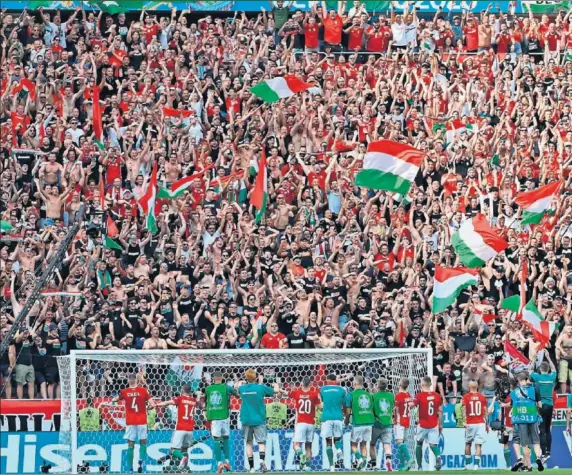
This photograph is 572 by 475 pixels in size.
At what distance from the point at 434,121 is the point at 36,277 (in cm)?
932

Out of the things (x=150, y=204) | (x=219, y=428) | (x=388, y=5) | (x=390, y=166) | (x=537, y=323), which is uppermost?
(x=388, y=5)

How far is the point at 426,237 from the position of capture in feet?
87.8

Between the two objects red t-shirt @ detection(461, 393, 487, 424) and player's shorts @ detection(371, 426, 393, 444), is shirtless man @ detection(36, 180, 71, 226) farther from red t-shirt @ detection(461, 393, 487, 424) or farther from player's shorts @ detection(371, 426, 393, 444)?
red t-shirt @ detection(461, 393, 487, 424)

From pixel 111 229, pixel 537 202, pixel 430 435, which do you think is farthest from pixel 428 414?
pixel 111 229

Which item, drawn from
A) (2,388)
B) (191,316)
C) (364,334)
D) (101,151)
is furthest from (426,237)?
(2,388)

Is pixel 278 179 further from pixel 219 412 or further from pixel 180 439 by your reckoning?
pixel 180 439

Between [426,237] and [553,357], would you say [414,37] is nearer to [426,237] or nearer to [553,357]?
[426,237]

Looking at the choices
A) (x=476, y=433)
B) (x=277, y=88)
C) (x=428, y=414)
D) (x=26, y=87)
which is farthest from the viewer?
(x=26, y=87)

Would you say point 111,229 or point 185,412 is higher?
point 111,229

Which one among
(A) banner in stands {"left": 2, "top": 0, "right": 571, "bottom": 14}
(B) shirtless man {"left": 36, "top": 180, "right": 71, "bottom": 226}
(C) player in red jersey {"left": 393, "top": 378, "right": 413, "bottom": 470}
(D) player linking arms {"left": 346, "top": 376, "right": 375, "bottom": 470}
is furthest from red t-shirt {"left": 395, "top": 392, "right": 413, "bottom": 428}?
(A) banner in stands {"left": 2, "top": 0, "right": 571, "bottom": 14}

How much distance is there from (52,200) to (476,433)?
943 centimetres

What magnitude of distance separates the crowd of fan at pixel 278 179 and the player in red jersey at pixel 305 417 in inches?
102

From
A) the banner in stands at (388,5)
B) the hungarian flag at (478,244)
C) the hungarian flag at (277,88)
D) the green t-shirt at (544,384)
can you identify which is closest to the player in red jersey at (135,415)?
the green t-shirt at (544,384)

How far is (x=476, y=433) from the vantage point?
72.3 ft
